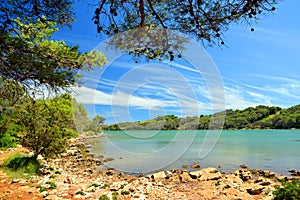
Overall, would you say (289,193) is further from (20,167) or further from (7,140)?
(7,140)

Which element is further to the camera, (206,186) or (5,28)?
(206,186)

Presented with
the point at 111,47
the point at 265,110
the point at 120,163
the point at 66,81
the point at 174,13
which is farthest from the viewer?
the point at 265,110

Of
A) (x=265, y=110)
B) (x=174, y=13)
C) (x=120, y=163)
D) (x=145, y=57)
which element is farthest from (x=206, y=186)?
(x=265, y=110)

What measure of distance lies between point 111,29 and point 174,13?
1.20 metres

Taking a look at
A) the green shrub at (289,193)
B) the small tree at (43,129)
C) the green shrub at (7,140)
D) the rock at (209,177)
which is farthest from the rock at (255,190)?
the green shrub at (7,140)

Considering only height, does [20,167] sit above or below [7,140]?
below

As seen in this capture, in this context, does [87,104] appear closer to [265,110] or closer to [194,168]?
[194,168]

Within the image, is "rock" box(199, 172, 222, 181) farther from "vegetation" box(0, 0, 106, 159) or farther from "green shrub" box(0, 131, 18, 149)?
"green shrub" box(0, 131, 18, 149)

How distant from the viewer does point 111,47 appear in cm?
517

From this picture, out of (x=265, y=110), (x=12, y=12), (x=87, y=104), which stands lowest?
(x=87, y=104)

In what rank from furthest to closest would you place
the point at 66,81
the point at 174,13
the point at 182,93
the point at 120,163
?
the point at 120,163, the point at 182,93, the point at 66,81, the point at 174,13

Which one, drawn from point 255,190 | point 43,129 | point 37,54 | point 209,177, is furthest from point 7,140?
point 255,190

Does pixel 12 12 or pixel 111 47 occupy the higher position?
pixel 12 12

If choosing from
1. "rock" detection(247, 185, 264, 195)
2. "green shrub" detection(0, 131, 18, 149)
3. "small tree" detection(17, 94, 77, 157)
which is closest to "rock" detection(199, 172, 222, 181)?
"rock" detection(247, 185, 264, 195)
